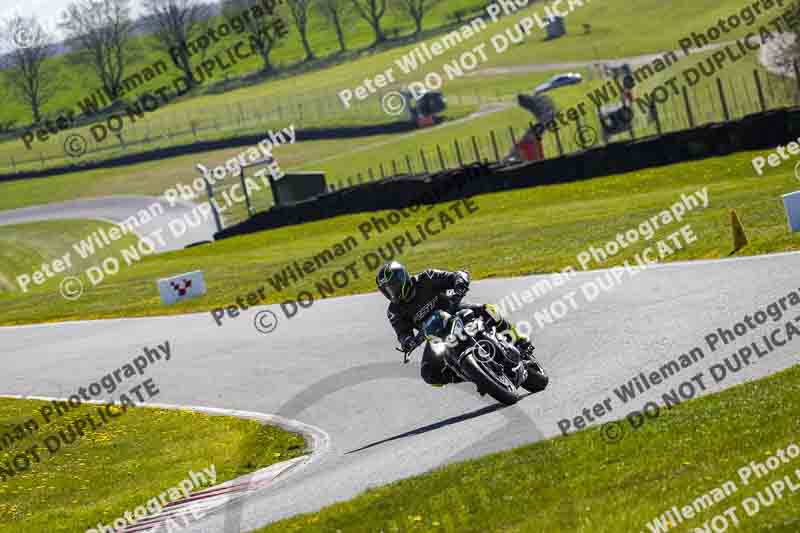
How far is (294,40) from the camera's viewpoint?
473 feet

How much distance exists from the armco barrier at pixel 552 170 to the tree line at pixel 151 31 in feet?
232

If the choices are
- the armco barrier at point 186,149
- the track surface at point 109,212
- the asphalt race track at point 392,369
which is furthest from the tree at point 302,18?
the asphalt race track at point 392,369

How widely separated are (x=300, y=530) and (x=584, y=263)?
13.2 metres

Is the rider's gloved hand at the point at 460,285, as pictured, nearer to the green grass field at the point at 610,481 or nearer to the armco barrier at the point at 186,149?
the green grass field at the point at 610,481

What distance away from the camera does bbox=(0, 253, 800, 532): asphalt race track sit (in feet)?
36.1

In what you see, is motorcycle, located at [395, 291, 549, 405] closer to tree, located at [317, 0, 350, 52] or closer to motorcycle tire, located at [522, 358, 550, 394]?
motorcycle tire, located at [522, 358, 550, 394]

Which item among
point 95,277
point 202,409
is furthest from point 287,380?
point 95,277

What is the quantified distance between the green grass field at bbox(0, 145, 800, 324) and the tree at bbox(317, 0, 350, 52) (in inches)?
3630

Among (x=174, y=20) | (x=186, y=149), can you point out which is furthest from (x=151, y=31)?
(x=186, y=149)

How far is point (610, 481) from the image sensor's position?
8.41 m

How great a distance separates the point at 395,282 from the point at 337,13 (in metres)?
127

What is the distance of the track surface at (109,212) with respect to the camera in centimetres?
6172

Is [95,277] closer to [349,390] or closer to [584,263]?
[584,263]

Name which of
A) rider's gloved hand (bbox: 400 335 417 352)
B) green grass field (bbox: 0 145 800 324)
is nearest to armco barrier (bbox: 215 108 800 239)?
green grass field (bbox: 0 145 800 324)
